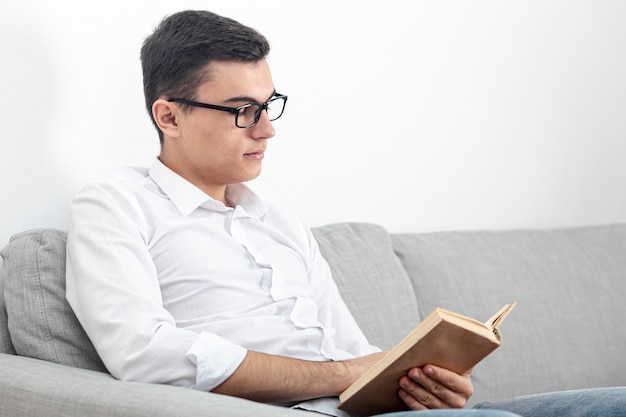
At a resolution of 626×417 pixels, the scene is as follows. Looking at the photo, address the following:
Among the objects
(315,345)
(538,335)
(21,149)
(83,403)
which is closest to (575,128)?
(538,335)

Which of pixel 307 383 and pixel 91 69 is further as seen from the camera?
pixel 91 69

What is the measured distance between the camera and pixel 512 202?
9.36ft

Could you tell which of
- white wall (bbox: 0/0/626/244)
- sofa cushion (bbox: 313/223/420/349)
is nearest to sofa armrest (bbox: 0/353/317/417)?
white wall (bbox: 0/0/626/244)

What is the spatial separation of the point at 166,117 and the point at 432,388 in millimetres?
694

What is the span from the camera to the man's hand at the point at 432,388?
1453 millimetres

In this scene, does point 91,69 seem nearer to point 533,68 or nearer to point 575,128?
point 533,68

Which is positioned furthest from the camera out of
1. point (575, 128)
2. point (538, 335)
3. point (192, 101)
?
point (575, 128)

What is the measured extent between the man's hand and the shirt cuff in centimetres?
27

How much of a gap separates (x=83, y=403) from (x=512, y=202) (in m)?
1.85

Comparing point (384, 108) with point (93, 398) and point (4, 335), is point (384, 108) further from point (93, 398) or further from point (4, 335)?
point (93, 398)

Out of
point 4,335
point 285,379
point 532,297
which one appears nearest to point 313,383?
point 285,379

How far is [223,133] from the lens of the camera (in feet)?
5.51

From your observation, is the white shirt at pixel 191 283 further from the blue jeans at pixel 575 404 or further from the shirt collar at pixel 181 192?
the blue jeans at pixel 575 404

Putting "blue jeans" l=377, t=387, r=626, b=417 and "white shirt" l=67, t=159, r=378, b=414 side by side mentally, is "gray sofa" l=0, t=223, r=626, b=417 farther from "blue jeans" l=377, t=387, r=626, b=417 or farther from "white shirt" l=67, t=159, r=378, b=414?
"blue jeans" l=377, t=387, r=626, b=417
